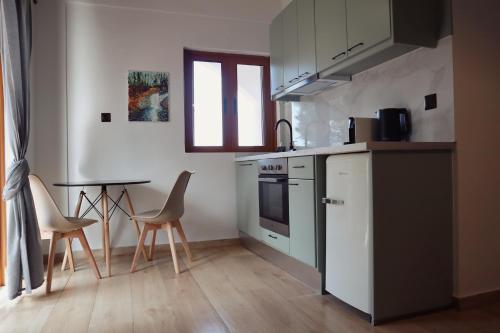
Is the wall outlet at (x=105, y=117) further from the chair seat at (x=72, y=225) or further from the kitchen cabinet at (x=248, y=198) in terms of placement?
the kitchen cabinet at (x=248, y=198)

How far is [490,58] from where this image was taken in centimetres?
205

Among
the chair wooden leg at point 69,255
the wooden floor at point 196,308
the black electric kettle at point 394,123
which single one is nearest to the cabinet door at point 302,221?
the wooden floor at point 196,308

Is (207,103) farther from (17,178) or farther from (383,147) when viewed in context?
(383,147)

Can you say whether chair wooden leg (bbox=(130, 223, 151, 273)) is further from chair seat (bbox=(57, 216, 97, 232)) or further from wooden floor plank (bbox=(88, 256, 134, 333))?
chair seat (bbox=(57, 216, 97, 232))

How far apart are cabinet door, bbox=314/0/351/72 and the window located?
1511 mm

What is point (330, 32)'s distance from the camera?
246 cm

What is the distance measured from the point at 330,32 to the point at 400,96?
2.21 ft

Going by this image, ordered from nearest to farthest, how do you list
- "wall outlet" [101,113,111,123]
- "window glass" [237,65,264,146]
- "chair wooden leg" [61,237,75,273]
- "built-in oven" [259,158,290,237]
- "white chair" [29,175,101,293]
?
"white chair" [29,175,101,293], "built-in oven" [259,158,290,237], "chair wooden leg" [61,237,75,273], "wall outlet" [101,113,111,123], "window glass" [237,65,264,146]

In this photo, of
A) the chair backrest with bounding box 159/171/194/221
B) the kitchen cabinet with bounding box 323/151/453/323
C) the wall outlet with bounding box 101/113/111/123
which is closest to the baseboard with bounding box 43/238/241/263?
the chair backrest with bounding box 159/171/194/221

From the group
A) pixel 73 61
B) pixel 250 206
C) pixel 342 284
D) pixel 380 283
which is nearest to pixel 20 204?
pixel 73 61

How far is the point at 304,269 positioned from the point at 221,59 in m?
2.56

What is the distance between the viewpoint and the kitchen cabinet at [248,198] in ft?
10.6

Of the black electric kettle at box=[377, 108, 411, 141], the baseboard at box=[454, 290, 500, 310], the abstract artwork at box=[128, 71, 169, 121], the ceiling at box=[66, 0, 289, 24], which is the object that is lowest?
the baseboard at box=[454, 290, 500, 310]

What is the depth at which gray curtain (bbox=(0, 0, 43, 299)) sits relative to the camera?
2287 mm
